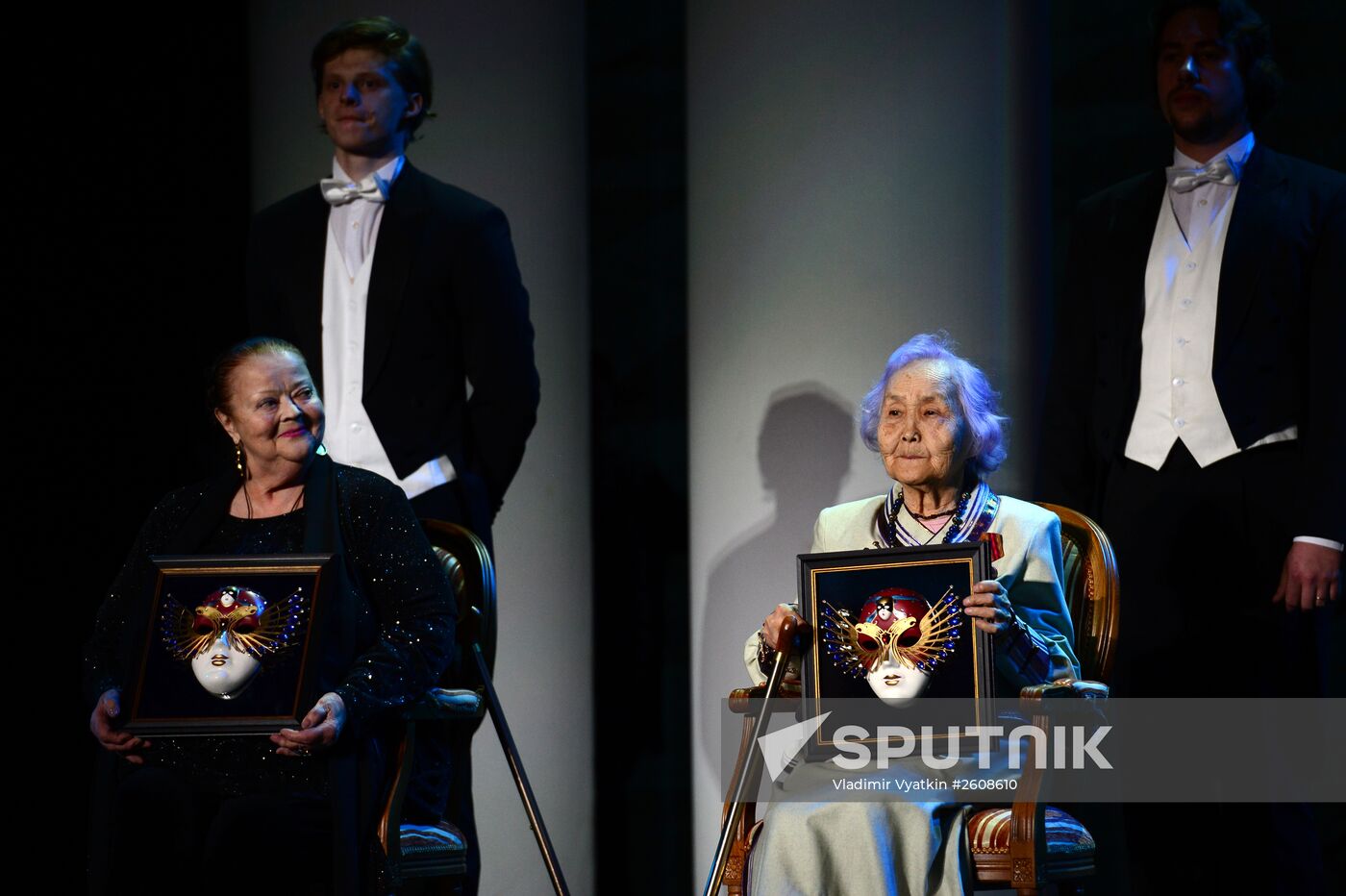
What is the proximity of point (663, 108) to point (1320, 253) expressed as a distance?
6.73 ft

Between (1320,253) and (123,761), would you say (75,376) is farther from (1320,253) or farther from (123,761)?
(1320,253)

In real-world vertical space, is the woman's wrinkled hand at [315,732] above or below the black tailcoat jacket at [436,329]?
below

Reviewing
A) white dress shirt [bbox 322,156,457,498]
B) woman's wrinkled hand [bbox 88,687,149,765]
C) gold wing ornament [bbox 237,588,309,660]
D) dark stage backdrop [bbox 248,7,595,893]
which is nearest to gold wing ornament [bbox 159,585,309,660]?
gold wing ornament [bbox 237,588,309,660]

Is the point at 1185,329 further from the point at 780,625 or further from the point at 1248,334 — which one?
the point at 780,625

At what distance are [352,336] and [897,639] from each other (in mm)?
1724

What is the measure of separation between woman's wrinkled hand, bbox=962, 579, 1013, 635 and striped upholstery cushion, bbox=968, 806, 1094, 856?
33 centimetres

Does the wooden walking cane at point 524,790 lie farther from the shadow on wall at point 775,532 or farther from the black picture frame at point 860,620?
the shadow on wall at point 775,532

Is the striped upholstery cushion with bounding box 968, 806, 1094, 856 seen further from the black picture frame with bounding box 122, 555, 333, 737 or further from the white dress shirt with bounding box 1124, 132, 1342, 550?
the black picture frame with bounding box 122, 555, 333, 737

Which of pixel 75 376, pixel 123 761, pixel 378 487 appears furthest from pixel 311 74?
pixel 123 761

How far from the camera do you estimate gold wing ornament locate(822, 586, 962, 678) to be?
293 centimetres

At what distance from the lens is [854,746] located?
3.00m

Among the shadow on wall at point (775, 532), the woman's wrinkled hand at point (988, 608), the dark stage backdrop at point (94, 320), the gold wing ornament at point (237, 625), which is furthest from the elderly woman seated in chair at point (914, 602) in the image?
the dark stage backdrop at point (94, 320)

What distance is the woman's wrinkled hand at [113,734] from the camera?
9.94 ft

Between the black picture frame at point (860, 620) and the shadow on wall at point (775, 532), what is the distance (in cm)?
119
